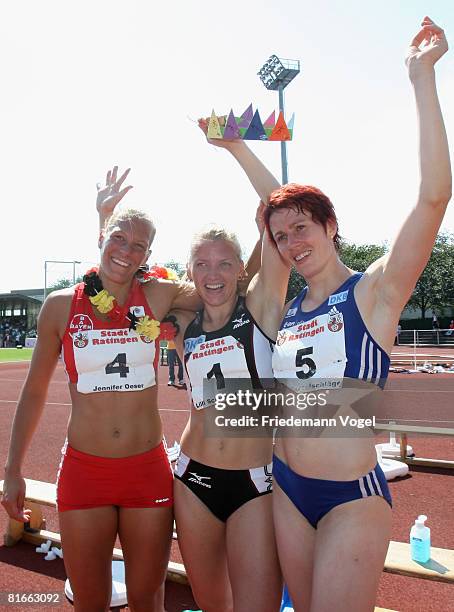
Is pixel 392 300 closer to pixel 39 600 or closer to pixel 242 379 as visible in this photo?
pixel 242 379

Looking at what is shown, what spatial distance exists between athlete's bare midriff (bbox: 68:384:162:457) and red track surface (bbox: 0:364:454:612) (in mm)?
1773

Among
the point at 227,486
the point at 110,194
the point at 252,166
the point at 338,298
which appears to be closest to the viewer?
the point at 338,298

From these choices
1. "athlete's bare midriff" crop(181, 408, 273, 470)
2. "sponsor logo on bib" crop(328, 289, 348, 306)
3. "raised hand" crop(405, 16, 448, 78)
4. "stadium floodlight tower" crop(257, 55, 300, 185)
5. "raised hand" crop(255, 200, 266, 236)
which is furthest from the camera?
"stadium floodlight tower" crop(257, 55, 300, 185)

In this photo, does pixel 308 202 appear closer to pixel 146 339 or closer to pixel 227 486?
pixel 146 339

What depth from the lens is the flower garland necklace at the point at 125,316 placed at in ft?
9.19

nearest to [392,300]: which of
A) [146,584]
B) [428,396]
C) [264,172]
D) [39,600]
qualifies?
[264,172]

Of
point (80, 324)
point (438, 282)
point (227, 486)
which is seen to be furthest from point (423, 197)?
point (438, 282)

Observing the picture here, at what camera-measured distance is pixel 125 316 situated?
2.82 metres

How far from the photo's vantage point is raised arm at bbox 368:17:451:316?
6.68 ft

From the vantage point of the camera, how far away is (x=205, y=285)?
273 cm

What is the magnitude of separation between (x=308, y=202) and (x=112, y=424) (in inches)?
61.3

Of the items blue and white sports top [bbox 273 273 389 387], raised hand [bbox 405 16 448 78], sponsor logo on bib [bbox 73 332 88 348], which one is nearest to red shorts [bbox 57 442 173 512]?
sponsor logo on bib [bbox 73 332 88 348]

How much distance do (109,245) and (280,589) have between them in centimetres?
200

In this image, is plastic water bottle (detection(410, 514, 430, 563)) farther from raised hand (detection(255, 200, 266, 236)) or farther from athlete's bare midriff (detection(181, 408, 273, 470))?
raised hand (detection(255, 200, 266, 236))
